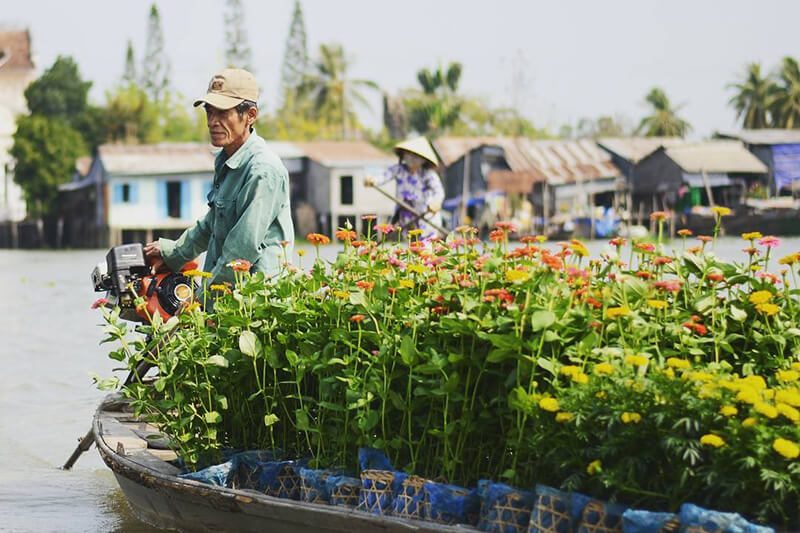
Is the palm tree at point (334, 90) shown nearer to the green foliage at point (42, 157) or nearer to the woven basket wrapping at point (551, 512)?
the green foliage at point (42, 157)

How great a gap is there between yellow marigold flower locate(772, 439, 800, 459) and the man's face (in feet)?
9.83

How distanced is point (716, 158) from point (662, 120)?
70.1ft

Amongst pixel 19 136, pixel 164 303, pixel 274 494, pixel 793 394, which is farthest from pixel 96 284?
pixel 19 136

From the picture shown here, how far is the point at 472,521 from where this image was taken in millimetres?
3914

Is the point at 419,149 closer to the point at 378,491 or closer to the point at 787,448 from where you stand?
the point at 378,491

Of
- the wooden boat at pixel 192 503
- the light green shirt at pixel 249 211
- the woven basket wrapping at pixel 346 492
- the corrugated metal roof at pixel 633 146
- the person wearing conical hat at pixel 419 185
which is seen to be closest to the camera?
the wooden boat at pixel 192 503

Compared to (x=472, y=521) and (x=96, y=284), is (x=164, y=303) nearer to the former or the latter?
(x=96, y=284)

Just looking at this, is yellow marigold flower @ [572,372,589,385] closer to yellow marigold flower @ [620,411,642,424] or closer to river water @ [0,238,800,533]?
yellow marigold flower @ [620,411,642,424]

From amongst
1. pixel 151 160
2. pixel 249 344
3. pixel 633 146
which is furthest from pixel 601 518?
pixel 633 146

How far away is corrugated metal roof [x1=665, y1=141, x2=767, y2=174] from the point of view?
4784 centimetres

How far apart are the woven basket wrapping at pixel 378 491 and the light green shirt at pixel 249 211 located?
50.9 inches

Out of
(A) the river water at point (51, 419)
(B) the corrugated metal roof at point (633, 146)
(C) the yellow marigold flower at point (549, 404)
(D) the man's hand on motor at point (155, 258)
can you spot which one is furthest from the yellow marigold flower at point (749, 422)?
(B) the corrugated metal roof at point (633, 146)

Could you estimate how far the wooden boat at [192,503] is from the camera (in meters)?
4.07

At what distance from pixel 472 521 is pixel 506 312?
625 millimetres
